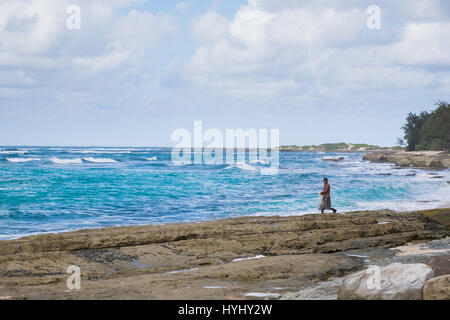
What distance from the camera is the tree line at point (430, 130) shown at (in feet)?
237

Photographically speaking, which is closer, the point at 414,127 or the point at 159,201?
the point at 159,201

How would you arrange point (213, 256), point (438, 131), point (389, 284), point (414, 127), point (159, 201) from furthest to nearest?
point (414, 127), point (438, 131), point (159, 201), point (213, 256), point (389, 284)

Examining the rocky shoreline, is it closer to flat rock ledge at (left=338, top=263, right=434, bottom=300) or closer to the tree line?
flat rock ledge at (left=338, top=263, right=434, bottom=300)

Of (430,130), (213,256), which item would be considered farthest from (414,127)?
(213,256)

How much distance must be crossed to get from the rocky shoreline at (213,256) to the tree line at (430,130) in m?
64.5

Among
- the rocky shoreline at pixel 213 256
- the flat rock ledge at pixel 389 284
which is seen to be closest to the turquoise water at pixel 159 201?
the rocky shoreline at pixel 213 256

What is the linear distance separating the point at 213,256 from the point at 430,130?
76.8 metres

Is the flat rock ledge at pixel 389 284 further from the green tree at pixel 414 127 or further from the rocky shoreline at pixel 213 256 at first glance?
the green tree at pixel 414 127

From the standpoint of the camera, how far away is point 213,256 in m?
10.4

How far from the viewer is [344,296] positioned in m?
6.00

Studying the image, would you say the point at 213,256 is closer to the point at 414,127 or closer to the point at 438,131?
the point at 438,131

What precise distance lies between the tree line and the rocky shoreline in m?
64.5

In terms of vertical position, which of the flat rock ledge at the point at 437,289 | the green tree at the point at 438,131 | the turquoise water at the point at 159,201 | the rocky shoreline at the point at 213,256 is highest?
the green tree at the point at 438,131

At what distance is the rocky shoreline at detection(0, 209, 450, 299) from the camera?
7434 millimetres
